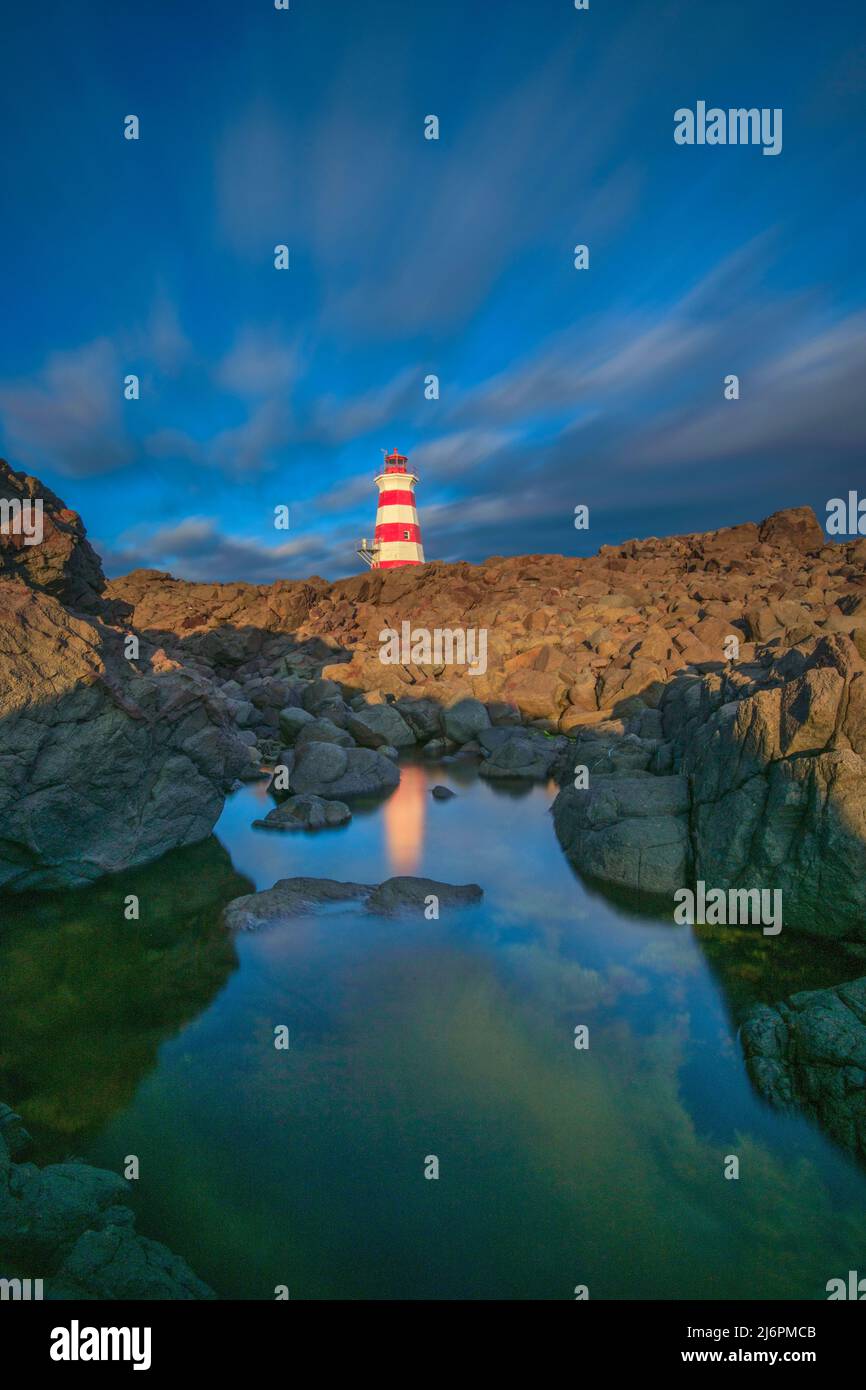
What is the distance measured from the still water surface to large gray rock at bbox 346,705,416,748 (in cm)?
1231

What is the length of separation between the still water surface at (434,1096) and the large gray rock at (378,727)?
12314 millimetres

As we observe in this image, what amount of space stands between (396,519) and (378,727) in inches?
1348

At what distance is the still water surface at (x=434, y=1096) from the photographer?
5.71 metres

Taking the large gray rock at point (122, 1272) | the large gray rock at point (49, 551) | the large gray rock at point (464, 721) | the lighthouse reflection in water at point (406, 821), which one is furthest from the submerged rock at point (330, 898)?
the large gray rock at point (464, 721)

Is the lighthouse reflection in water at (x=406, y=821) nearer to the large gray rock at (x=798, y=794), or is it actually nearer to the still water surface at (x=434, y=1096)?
the still water surface at (x=434, y=1096)

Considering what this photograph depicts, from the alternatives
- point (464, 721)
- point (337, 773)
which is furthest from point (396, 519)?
point (337, 773)

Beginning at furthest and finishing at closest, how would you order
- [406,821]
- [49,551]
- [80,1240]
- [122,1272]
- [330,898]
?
[406,821] < [49,551] < [330,898] < [80,1240] < [122,1272]

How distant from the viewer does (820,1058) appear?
701cm

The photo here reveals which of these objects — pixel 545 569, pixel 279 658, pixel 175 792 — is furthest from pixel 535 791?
pixel 545 569

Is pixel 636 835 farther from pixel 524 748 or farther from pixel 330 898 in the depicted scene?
pixel 524 748

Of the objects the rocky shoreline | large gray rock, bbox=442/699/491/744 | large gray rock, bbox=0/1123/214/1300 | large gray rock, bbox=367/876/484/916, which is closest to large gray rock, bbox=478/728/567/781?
the rocky shoreline

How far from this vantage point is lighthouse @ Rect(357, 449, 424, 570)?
181 feet

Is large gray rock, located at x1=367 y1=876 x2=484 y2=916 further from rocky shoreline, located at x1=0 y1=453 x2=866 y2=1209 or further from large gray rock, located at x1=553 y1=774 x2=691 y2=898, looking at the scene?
large gray rock, located at x1=553 y1=774 x2=691 y2=898
